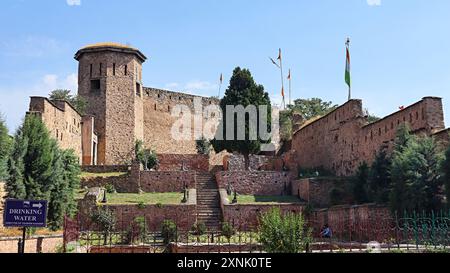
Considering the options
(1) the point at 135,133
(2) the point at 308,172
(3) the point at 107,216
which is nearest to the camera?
(3) the point at 107,216

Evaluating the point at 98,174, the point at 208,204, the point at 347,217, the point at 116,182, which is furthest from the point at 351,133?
the point at 98,174

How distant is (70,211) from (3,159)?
4.01 metres

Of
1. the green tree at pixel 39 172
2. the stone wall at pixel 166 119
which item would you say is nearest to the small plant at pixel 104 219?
the green tree at pixel 39 172

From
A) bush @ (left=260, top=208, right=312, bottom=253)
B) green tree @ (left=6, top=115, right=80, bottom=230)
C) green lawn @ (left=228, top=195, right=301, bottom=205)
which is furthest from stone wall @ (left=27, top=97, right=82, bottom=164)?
bush @ (left=260, top=208, right=312, bottom=253)

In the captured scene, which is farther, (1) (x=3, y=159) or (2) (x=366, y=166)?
(2) (x=366, y=166)

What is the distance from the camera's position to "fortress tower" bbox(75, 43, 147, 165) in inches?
1582

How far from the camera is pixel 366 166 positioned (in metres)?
24.8

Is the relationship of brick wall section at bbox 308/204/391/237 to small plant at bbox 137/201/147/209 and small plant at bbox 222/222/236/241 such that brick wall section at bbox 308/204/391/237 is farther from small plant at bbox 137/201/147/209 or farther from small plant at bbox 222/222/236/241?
small plant at bbox 137/201/147/209

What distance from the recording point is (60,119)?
32.7m

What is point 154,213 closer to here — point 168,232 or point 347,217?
point 168,232

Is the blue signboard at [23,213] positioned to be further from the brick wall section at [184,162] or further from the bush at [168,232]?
the brick wall section at [184,162]

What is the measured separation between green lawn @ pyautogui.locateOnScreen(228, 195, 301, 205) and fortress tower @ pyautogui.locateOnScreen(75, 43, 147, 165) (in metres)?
15.0
